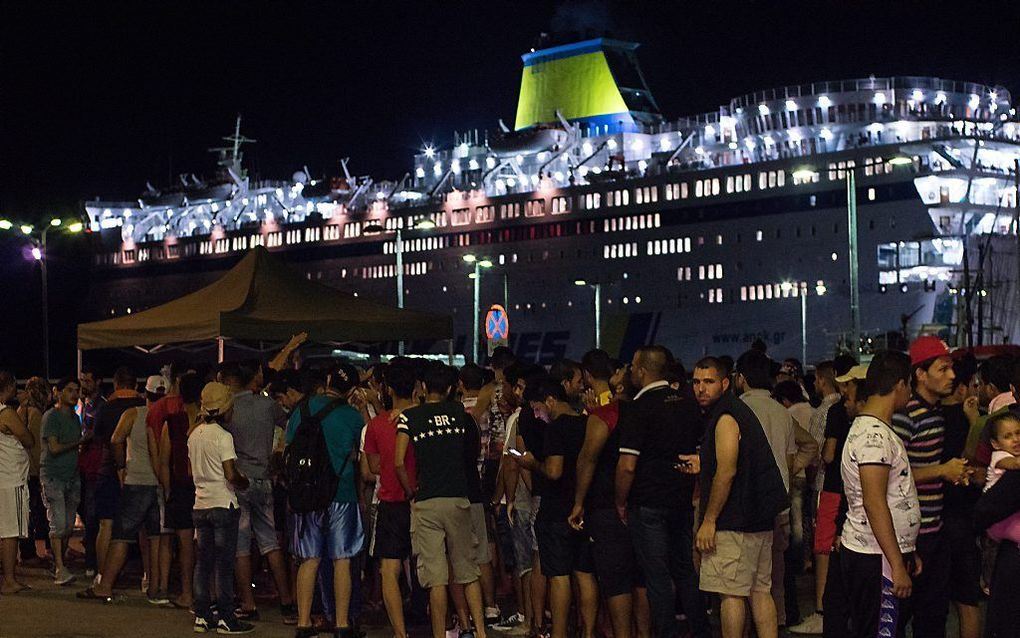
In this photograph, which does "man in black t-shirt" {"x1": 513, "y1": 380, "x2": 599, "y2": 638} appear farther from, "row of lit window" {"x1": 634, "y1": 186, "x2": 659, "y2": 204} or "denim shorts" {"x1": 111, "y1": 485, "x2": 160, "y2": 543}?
"row of lit window" {"x1": 634, "y1": 186, "x2": 659, "y2": 204}

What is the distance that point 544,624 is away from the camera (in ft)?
31.6

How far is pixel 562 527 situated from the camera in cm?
859

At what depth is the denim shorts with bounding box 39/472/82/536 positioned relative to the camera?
12430 millimetres

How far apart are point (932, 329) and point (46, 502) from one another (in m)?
34.9

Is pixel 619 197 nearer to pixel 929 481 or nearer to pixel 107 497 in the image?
pixel 107 497

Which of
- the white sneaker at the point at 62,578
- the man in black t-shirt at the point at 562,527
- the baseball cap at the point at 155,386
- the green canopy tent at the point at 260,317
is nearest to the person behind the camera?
the man in black t-shirt at the point at 562,527

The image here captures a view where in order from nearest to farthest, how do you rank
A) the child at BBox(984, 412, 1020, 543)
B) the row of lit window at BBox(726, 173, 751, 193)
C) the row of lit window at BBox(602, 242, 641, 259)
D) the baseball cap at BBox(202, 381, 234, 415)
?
the child at BBox(984, 412, 1020, 543) < the baseball cap at BBox(202, 381, 234, 415) < the row of lit window at BBox(726, 173, 751, 193) < the row of lit window at BBox(602, 242, 641, 259)

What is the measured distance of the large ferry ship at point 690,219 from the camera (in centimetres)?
4791

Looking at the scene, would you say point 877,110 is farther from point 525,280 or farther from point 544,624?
point 544,624

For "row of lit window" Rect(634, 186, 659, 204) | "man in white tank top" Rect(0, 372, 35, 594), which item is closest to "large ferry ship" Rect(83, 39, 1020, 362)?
"row of lit window" Rect(634, 186, 659, 204)

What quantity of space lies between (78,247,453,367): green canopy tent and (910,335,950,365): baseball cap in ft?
26.3

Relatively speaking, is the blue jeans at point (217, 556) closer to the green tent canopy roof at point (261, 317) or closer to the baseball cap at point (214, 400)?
the baseball cap at point (214, 400)

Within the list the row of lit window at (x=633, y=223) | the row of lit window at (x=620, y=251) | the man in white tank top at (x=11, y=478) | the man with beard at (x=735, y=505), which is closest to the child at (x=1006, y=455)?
the man with beard at (x=735, y=505)

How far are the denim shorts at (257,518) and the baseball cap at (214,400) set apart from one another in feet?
2.54
